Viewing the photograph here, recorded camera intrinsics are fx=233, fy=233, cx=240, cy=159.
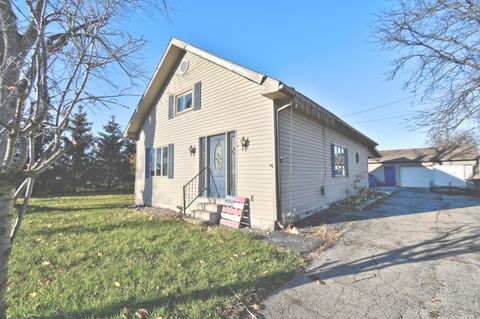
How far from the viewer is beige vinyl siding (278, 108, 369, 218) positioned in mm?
6250

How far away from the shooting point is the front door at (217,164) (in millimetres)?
7340

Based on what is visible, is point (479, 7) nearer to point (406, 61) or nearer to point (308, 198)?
point (406, 61)

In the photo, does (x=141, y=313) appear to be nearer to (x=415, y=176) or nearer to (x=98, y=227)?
(x=98, y=227)

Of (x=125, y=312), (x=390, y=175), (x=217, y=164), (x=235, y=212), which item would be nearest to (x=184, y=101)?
(x=217, y=164)

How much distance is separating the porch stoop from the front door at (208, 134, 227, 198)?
1.17ft

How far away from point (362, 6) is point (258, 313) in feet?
27.4

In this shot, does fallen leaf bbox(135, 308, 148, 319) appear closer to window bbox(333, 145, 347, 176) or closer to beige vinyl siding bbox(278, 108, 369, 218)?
beige vinyl siding bbox(278, 108, 369, 218)

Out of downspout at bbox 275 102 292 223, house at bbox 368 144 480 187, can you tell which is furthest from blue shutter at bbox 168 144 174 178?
house at bbox 368 144 480 187

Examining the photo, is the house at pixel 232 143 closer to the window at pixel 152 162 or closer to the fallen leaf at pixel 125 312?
the window at pixel 152 162

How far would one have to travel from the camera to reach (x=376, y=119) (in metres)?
20.7

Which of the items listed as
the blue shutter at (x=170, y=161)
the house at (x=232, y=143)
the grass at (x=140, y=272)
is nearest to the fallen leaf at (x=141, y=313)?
the grass at (x=140, y=272)

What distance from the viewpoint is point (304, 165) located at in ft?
23.5

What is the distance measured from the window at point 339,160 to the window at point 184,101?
238 inches

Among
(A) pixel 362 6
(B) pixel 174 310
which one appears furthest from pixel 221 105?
(B) pixel 174 310
